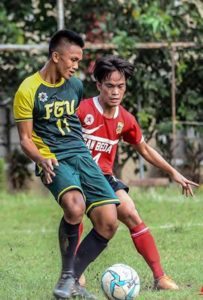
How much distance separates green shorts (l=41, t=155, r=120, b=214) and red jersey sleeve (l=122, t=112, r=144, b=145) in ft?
2.11

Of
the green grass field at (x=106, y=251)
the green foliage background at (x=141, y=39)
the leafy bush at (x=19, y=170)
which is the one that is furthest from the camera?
the leafy bush at (x=19, y=170)

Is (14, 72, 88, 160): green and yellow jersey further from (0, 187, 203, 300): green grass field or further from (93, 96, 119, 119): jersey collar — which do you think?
(0, 187, 203, 300): green grass field

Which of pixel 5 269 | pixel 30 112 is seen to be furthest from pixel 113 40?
pixel 30 112

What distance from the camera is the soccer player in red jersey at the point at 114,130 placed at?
6.57m

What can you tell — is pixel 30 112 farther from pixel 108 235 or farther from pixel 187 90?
pixel 187 90

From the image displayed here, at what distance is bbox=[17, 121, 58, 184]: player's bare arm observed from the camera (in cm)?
593

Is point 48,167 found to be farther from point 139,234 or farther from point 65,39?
point 139,234

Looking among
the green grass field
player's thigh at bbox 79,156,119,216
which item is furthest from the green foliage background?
player's thigh at bbox 79,156,119,216

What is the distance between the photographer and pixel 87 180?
6.20 metres

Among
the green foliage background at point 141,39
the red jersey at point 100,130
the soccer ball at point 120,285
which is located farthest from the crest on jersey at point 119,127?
the green foliage background at point 141,39

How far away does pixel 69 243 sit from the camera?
20.2 ft

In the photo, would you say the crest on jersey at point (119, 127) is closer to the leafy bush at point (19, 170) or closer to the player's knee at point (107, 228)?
the player's knee at point (107, 228)

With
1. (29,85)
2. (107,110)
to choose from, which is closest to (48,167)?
(29,85)

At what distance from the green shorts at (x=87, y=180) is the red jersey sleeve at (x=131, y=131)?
0.64 metres
